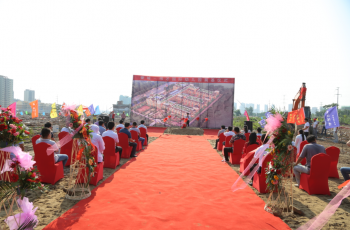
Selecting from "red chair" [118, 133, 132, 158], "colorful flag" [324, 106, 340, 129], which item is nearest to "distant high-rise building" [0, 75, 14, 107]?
"red chair" [118, 133, 132, 158]

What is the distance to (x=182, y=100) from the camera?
1827cm

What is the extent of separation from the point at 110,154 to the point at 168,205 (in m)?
2.66

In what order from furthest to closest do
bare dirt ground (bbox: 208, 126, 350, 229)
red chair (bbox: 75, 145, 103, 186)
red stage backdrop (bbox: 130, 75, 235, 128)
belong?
red stage backdrop (bbox: 130, 75, 235, 128) < red chair (bbox: 75, 145, 103, 186) < bare dirt ground (bbox: 208, 126, 350, 229)

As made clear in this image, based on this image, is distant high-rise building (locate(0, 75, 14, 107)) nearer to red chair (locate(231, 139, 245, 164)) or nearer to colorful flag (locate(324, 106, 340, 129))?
red chair (locate(231, 139, 245, 164))

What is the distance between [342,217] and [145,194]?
3185mm

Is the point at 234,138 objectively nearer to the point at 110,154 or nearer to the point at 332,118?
the point at 110,154

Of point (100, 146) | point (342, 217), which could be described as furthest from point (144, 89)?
point (342, 217)

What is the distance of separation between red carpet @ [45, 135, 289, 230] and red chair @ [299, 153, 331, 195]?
1168 mm

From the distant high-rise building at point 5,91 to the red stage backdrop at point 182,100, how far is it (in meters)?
74.0

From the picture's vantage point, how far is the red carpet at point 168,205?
266 centimetres

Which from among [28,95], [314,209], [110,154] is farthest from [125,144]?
[28,95]

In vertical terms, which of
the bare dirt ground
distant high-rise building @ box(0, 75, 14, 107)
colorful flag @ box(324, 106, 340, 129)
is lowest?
the bare dirt ground

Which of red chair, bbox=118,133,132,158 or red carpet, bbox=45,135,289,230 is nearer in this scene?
red carpet, bbox=45,135,289,230

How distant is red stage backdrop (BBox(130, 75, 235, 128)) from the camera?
1777cm
